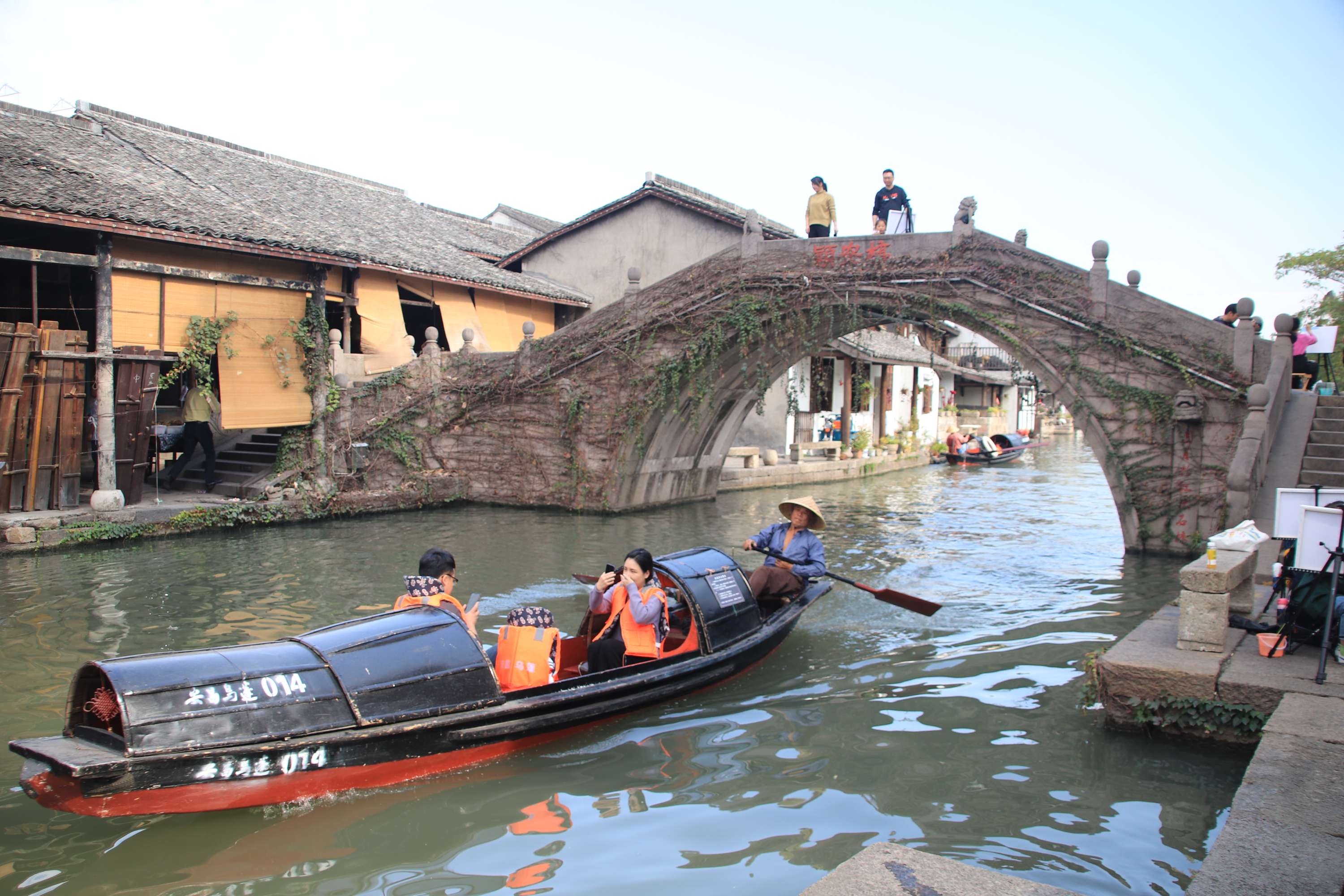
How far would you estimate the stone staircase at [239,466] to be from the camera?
14.2 meters

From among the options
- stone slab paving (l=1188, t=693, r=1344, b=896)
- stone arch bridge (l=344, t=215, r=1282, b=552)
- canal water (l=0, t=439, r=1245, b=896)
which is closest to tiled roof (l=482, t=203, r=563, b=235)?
stone arch bridge (l=344, t=215, r=1282, b=552)

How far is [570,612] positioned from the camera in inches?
348

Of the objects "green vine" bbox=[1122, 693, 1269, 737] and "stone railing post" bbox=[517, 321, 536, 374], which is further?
"stone railing post" bbox=[517, 321, 536, 374]

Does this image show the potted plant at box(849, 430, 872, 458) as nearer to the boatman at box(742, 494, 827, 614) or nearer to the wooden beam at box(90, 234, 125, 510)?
the boatman at box(742, 494, 827, 614)

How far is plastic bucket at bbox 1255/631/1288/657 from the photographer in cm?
546

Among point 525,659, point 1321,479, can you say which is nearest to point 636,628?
point 525,659

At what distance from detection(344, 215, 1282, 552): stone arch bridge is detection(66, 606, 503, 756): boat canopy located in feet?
30.7

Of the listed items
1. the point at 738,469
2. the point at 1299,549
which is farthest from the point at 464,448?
the point at 1299,549

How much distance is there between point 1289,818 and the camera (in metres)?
3.54

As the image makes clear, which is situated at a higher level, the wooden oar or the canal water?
the wooden oar

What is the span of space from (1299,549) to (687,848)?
3789 mm

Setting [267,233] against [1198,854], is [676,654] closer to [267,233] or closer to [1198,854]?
[1198,854]

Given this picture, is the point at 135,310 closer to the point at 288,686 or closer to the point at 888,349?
the point at 288,686

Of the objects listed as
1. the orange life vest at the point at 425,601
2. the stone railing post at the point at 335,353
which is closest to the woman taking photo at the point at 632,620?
the orange life vest at the point at 425,601
